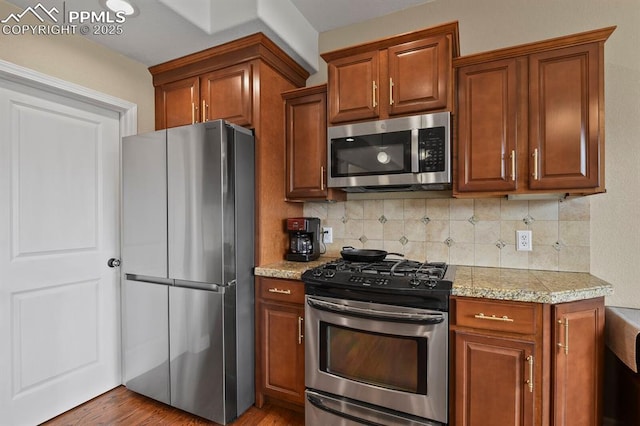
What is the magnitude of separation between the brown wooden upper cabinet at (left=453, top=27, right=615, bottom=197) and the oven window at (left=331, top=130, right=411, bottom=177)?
12.7 inches

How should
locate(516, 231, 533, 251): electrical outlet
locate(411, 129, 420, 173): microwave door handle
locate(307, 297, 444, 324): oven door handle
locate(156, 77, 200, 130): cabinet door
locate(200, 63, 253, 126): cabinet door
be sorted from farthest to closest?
locate(156, 77, 200, 130): cabinet door, locate(200, 63, 253, 126): cabinet door, locate(516, 231, 533, 251): electrical outlet, locate(411, 129, 420, 173): microwave door handle, locate(307, 297, 444, 324): oven door handle

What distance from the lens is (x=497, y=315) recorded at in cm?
149

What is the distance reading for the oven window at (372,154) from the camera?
1900 mm

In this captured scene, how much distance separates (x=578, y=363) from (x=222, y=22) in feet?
9.09

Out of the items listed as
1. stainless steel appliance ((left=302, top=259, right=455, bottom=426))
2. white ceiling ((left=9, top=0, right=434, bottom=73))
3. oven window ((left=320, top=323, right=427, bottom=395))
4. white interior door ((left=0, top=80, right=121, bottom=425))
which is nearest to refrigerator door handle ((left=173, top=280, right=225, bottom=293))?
stainless steel appliance ((left=302, top=259, right=455, bottom=426))

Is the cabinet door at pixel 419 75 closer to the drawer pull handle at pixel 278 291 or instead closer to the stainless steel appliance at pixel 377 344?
the stainless steel appliance at pixel 377 344

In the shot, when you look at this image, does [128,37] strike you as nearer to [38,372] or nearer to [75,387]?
[38,372]

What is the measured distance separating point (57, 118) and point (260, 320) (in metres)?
1.90

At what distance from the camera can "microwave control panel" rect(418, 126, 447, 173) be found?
1811 millimetres

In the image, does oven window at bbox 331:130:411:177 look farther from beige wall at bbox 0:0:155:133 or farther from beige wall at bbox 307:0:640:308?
beige wall at bbox 0:0:155:133

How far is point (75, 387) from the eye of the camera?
212cm

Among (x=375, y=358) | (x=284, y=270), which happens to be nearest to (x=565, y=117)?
(x=375, y=358)

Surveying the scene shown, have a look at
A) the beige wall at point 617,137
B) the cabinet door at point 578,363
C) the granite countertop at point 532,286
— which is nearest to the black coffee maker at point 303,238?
the granite countertop at point 532,286

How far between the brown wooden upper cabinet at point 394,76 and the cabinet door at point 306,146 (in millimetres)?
176
